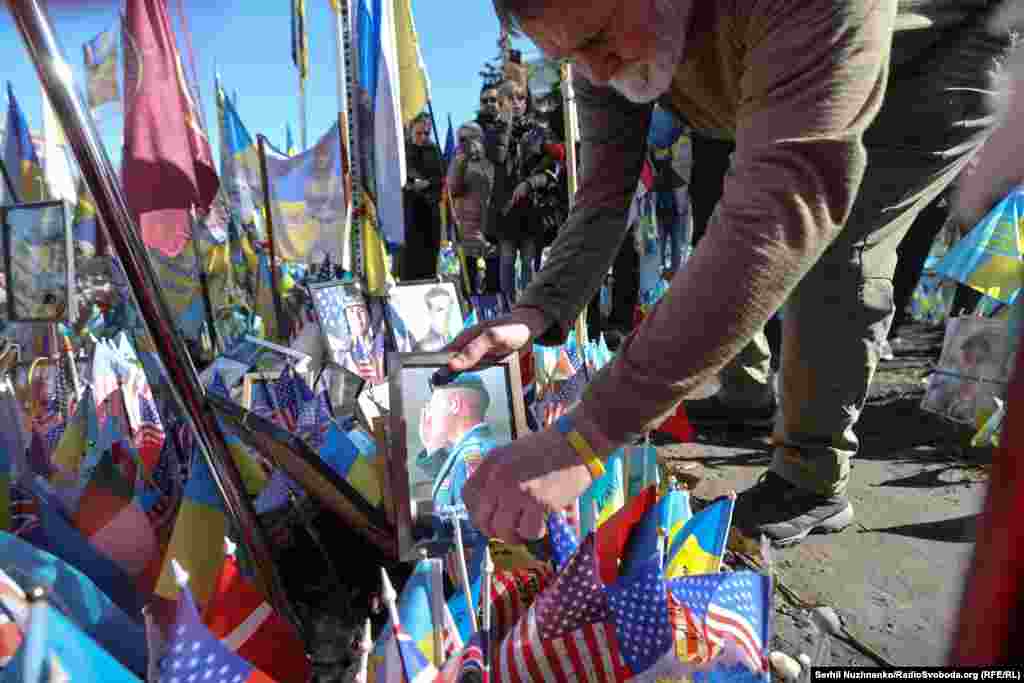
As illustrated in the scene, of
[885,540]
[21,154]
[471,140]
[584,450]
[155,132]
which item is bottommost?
[885,540]

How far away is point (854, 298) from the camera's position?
1423 mm

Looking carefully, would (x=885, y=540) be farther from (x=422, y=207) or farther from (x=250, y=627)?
(x=422, y=207)

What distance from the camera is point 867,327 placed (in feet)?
4.75

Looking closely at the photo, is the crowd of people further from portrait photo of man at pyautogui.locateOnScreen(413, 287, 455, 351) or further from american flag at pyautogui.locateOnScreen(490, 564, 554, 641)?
american flag at pyautogui.locateOnScreen(490, 564, 554, 641)

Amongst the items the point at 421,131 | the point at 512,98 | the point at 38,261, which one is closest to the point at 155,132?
the point at 38,261

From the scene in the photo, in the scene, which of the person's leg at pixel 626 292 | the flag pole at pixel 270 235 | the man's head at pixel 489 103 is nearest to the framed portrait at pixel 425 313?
the flag pole at pixel 270 235

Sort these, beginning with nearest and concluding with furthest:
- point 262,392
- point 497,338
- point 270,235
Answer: point 497,338
point 262,392
point 270,235

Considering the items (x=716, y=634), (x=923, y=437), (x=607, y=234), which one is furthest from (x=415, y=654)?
(x=923, y=437)

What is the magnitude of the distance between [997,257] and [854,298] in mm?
1662

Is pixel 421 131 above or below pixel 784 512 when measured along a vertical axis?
above

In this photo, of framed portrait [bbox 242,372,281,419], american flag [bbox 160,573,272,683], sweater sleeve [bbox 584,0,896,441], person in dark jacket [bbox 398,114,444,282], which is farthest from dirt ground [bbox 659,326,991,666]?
person in dark jacket [bbox 398,114,444,282]

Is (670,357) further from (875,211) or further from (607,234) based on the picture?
(875,211)

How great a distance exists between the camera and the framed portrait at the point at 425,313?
2.98 m

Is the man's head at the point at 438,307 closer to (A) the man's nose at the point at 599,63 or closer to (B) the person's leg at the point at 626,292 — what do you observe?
(A) the man's nose at the point at 599,63
